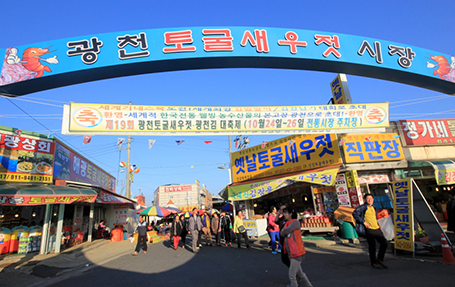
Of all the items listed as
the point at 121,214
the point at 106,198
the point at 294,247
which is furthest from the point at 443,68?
the point at 121,214

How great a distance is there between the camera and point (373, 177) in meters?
12.7

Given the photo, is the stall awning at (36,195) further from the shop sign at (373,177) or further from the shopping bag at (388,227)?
the shop sign at (373,177)

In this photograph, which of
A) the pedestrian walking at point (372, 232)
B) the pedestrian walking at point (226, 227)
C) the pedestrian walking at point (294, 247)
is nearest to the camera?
the pedestrian walking at point (294, 247)

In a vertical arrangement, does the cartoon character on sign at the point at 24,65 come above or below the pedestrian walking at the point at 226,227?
above

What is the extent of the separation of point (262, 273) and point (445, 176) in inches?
430

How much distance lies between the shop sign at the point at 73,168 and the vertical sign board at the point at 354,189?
46.9 ft

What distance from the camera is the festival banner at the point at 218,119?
7129 mm

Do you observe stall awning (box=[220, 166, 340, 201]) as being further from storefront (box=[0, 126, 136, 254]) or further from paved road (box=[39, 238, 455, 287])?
storefront (box=[0, 126, 136, 254])

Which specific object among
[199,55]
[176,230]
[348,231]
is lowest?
[348,231]

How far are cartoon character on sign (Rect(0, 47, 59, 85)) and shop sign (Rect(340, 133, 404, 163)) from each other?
12590 mm

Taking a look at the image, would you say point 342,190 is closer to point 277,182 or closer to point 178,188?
point 277,182

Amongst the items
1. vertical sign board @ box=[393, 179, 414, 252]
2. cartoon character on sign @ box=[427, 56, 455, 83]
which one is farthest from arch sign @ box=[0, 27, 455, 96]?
vertical sign board @ box=[393, 179, 414, 252]

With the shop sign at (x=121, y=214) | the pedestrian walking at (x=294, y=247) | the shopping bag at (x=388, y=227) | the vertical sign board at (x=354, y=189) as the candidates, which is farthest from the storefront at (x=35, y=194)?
the vertical sign board at (x=354, y=189)

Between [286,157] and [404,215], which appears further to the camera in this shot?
[286,157]
